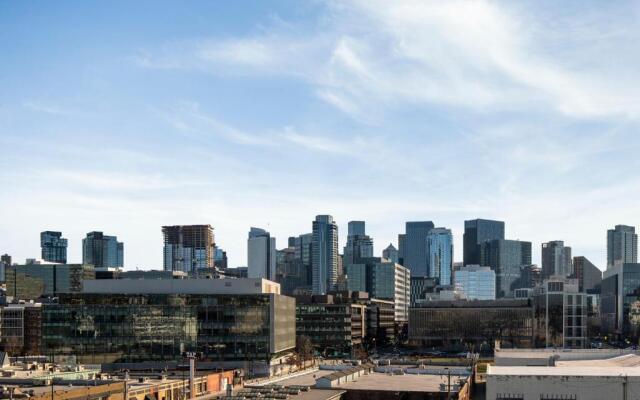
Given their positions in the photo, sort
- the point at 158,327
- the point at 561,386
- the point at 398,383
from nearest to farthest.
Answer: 1. the point at 561,386
2. the point at 398,383
3. the point at 158,327

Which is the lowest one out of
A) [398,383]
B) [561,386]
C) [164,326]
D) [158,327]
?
[158,327]

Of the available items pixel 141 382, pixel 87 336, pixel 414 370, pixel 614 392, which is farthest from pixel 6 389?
pixel 87 336

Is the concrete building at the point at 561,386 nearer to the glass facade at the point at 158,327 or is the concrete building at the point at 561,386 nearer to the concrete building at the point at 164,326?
the concrete building at the point at 164,326

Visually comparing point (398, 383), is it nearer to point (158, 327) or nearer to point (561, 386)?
point (561, 386)

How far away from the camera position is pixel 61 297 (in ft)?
551

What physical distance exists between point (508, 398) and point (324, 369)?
52.7 m

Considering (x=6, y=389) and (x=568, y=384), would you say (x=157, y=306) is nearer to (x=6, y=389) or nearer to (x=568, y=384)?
(x=6, y=389)

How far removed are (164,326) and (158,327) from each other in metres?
1.13

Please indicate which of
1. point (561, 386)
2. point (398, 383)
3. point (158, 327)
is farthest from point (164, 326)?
point (561, 386)

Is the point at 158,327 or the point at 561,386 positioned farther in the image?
the point at 158,327

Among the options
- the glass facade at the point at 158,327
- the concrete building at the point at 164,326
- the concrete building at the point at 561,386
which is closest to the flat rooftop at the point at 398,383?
the concrete building at the point at 561,386

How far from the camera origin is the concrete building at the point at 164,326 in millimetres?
163875

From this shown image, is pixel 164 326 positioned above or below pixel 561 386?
below

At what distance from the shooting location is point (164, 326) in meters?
166
